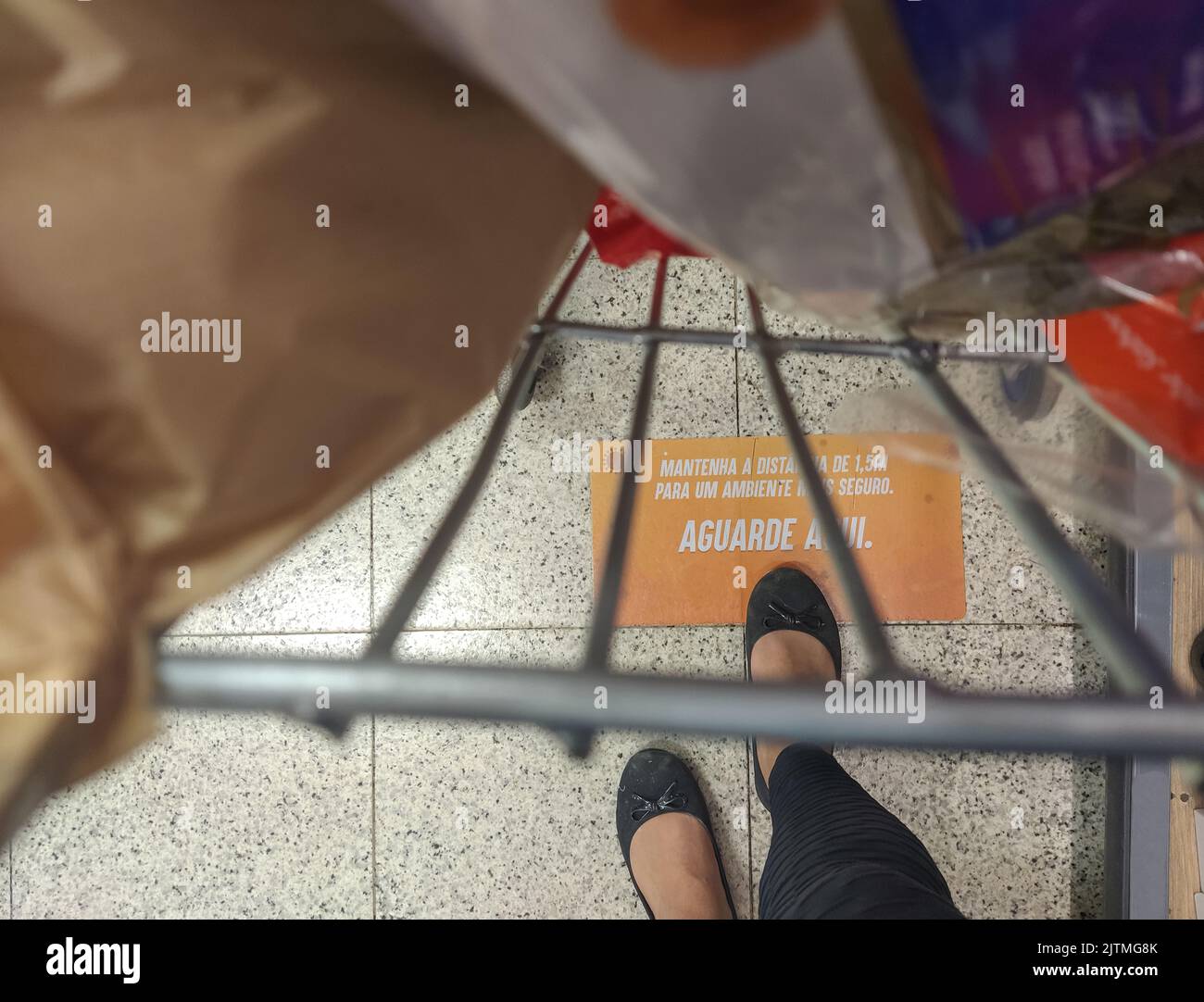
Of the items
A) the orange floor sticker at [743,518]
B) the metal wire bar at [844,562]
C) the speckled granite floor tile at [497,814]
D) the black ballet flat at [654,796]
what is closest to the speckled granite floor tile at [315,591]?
the speckled granite floor tile at [497,814]

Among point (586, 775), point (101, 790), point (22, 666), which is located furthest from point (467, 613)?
point (22, 666)

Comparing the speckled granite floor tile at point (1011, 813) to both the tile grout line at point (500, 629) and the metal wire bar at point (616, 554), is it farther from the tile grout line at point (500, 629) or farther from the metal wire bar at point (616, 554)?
the metal wire bar at point (616, 554)

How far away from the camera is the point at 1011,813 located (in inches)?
48.1

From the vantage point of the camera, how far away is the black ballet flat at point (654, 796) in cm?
121

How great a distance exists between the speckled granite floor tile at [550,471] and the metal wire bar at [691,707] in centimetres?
86

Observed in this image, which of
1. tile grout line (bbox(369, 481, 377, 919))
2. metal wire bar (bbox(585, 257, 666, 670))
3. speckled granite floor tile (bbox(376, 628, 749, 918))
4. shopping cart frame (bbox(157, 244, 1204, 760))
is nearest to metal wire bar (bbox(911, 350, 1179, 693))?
shopping cart frame (bbox(157, 244, 1204, 760))

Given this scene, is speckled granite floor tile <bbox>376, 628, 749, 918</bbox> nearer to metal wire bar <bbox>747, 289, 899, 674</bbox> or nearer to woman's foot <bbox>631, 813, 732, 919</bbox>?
woman's foot <bbox>631, 813, 732, 919</bbox>

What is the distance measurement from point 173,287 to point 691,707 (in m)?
0.28

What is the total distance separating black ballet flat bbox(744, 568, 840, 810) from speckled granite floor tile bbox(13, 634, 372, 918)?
67cm

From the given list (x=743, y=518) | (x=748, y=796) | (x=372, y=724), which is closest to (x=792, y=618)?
(x=743, y=518)
